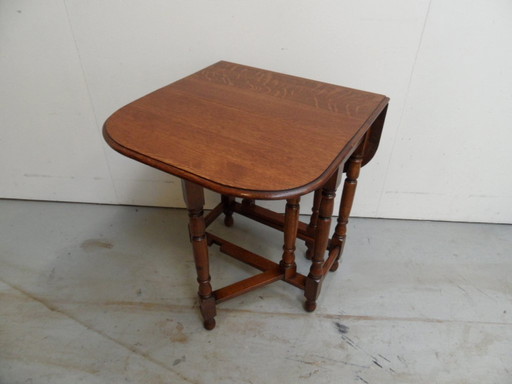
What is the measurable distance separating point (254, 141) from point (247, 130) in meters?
0.07

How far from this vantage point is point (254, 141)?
3.25ft

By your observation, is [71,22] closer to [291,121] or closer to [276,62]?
[276,62]

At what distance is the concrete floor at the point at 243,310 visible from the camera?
133 centimetres

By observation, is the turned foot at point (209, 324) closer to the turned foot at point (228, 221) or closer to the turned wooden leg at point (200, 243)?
the turned wooden leg at point (200, 243)

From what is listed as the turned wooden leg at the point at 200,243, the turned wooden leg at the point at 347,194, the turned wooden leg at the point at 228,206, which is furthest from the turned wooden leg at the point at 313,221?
the turned wooden leg at the point at 200,243

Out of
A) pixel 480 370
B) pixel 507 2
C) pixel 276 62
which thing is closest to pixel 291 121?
pixel 276 62

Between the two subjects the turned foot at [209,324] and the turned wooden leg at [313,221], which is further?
the turned wooden leg at [313,221]

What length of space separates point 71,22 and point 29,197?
1.13 meters

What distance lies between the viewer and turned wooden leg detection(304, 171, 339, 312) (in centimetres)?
113

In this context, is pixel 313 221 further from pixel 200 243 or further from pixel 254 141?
pixel 254 141

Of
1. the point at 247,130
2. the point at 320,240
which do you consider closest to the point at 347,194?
the point at 320,240

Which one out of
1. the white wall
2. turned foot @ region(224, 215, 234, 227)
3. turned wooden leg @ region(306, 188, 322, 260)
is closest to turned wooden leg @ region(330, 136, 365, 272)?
turned wooden leg @ region(306, 188, 322, 260)

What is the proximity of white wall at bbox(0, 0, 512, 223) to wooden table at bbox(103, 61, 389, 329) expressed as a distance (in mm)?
258

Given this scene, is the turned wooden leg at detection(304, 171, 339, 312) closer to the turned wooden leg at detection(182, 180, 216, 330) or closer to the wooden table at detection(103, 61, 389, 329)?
the wooden table at detection(103, 61, 389, 329)
